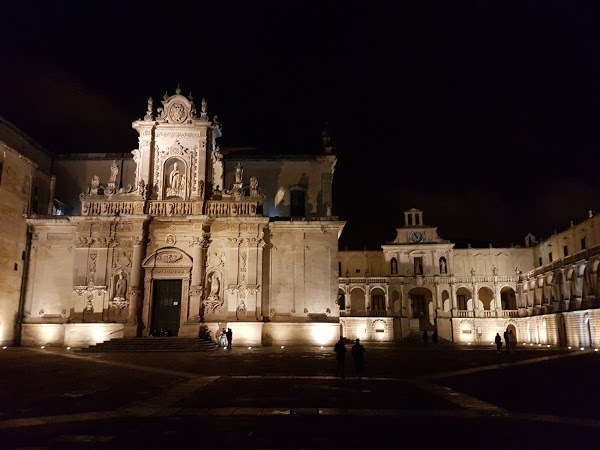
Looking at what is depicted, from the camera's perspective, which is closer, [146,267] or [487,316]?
[146,267]

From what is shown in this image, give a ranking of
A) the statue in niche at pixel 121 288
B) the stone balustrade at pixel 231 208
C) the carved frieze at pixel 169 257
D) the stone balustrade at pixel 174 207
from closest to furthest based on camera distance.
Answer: the statue in niche at pixel 121 288 < the carved frieze at pixel 169 257 < the stone balustrade at pixel 174 207 < the stone balustrade at pixel 231 208

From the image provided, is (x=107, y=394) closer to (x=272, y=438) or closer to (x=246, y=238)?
(x=272, y=438)

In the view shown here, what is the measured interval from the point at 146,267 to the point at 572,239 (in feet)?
160

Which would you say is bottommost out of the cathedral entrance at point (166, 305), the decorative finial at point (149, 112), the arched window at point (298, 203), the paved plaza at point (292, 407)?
the paved plaza at point (292, 407)

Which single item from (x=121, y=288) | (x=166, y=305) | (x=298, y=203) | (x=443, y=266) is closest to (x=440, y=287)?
(x=443, y=266)

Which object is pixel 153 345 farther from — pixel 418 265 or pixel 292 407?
pixel 418 265

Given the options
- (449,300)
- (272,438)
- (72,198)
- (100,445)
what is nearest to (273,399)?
(272,438)

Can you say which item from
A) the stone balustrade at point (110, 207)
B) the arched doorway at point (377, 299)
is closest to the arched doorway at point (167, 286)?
the stone balustrade at point (110, 207)

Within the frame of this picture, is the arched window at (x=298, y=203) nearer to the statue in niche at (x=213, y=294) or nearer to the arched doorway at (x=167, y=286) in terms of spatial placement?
the statue in niche at (x=213, y=294)

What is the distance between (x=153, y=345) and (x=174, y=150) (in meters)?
15.9

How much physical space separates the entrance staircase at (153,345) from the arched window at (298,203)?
1474 centimetres

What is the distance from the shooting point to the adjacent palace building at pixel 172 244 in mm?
38062

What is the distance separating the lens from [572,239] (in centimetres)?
5978

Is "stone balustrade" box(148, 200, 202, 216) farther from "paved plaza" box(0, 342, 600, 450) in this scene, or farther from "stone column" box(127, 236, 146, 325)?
"paved plaza" box(0, 342, 600, 450)
